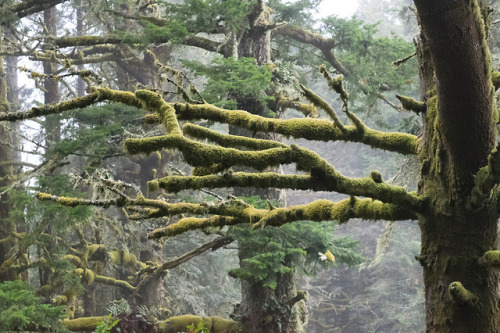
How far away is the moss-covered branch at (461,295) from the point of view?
8.56ft

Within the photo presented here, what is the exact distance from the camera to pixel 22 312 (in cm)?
552

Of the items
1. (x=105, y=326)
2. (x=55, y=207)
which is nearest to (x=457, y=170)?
(x=105, y=326)

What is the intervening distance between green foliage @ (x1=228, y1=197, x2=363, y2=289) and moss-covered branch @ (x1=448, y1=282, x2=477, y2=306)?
383 cm

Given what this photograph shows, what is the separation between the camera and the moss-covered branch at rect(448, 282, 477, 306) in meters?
2.61

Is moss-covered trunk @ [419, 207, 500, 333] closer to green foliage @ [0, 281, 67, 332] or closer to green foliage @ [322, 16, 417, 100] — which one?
green foliage @ [0, 281, 67, 332]

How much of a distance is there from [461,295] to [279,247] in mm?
4114

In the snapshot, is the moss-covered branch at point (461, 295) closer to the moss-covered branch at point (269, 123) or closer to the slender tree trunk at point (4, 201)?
the moss-covered branch at point (269, 123)

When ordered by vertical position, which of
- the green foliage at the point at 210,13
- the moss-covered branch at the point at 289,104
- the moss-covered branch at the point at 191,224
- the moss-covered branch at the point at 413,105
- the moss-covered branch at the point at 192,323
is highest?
the green foliage at the point at 210,13

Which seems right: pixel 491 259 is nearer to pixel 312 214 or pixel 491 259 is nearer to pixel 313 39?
pixel 312 214

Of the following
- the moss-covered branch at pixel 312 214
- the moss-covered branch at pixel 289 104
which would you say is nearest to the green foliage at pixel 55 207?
the moss-covered branch at pixel 312 214

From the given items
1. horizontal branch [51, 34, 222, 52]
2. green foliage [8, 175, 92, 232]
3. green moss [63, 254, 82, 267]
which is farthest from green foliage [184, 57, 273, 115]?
green moss [63, 254, 82, 267]

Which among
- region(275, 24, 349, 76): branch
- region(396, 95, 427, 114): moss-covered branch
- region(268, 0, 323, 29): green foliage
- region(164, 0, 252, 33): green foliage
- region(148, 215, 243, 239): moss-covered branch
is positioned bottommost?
region(148, 215, 243, 239): moss-covered branch

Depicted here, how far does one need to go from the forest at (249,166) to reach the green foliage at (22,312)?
1.1 inches

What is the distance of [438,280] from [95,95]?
235 centimetres
